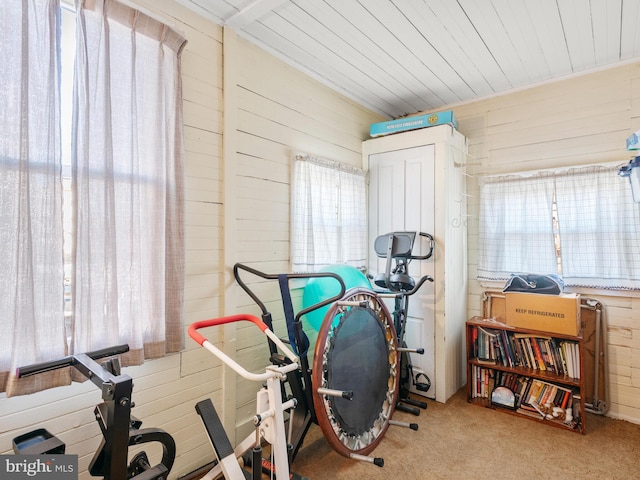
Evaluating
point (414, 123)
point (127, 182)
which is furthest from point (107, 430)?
point (414, 123)

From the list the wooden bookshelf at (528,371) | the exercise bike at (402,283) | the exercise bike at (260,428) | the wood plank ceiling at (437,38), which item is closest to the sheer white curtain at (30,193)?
the exercise bike at (260,428)

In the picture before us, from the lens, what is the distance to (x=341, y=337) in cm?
214

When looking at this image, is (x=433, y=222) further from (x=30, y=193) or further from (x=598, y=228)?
(x=30, y=193)

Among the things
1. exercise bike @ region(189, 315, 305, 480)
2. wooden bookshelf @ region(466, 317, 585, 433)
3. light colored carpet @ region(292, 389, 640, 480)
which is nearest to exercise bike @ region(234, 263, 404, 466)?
light colored carpet @ region(292, 389, 640, 480)

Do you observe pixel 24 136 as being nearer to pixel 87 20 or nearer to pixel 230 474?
pixel 87 20

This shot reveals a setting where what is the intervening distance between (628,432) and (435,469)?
1557 mm

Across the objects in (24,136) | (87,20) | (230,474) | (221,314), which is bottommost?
(230,474)

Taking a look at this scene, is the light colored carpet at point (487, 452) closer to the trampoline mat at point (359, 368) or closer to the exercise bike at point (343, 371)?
the exercise bike at point (343, 371)

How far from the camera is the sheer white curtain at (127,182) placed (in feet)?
4.99

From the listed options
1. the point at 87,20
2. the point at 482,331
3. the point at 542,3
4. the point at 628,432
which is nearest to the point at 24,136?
the point at 87,20

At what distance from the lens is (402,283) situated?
2.83m

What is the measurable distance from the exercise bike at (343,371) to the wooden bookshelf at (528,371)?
93 cm

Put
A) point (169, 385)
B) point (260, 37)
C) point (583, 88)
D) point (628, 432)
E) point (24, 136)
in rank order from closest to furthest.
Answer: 1. point (24, 136)
2. point (169, 385)
3. point (260, 37)
4. point (628, 432)
5. point (583, 88)

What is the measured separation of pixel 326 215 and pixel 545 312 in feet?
6.01
